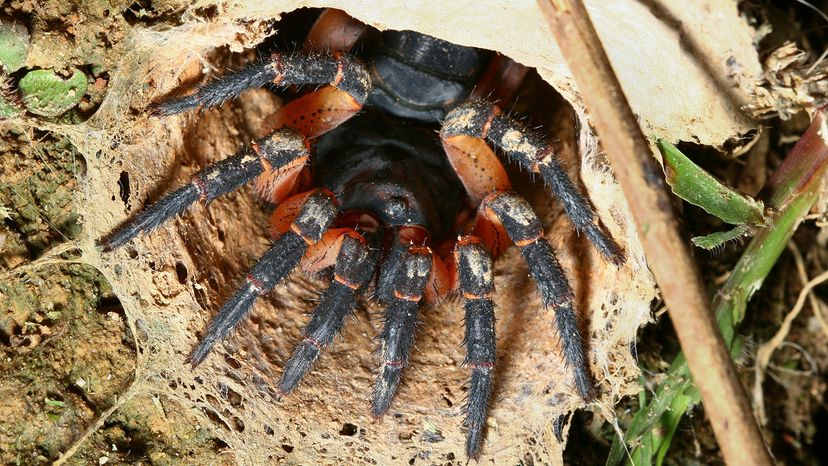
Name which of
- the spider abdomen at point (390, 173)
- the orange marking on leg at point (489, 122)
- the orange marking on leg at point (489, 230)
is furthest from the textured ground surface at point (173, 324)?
the spider abdomen at point (390, 173)

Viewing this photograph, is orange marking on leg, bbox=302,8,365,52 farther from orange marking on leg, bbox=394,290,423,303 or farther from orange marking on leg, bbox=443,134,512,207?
orange marking on leg, bbox=394,290,423,303

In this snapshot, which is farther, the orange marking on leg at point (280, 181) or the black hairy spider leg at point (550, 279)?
the orange marking on leg at point (280, 181)

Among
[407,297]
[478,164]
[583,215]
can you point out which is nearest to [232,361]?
[407,297]

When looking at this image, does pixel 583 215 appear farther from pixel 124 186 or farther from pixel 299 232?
pixel 124 186

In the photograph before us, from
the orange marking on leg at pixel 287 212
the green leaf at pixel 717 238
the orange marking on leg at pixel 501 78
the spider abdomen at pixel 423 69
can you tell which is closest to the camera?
the green leaf at pixel 717 238

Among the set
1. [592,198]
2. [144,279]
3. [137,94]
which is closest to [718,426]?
[592,198]

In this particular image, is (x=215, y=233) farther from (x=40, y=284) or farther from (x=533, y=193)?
(x=533, y=193)

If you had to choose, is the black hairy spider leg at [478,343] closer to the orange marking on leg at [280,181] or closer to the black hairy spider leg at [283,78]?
the orange marking on leg at [280,181]

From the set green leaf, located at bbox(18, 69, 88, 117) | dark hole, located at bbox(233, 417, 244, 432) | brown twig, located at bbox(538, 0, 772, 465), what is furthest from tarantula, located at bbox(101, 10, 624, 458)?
brown twig, located at bbox(538, 0, 772, 465)
